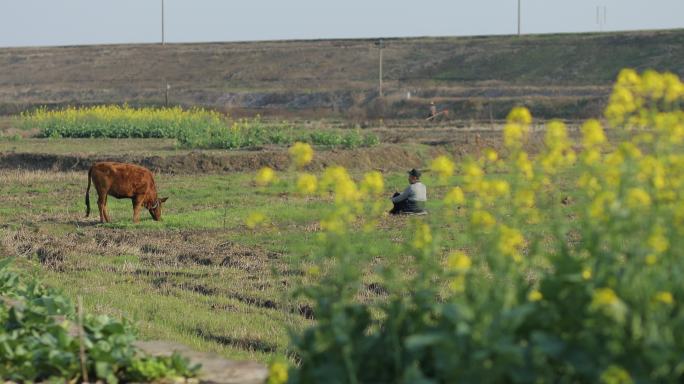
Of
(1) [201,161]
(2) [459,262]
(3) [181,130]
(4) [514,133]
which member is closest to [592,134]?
(4) [514,133]

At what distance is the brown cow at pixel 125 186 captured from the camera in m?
20.4

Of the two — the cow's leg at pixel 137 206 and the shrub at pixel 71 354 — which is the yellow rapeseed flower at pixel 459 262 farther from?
the cow's leg at pixel 137 206

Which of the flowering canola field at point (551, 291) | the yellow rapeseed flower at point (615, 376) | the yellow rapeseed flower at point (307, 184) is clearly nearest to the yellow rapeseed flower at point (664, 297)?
the flowering canola field at point (551, 291)

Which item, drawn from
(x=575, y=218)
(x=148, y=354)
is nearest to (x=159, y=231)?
(x=575, y=218)

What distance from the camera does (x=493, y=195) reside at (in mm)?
5883

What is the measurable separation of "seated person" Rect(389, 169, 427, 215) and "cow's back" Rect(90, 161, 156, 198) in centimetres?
426

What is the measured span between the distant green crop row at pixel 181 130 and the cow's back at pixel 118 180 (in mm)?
13698

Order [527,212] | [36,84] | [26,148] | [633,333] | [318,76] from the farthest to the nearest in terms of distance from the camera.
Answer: [36,84] → [318,76] → [26,148] → [527,212] → [633,333]

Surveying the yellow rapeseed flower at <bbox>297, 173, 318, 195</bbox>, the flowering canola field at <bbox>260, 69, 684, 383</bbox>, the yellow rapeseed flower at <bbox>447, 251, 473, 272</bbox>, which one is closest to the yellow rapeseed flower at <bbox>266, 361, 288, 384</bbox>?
the flowering canola field at <bbox>260, 69, 684, 383</bbox>

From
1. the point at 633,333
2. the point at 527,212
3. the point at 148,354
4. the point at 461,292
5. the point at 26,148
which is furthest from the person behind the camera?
the point at 26,148

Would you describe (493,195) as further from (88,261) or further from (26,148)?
Result: (26,148)

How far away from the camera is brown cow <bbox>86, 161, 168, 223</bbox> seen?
66.8 ft

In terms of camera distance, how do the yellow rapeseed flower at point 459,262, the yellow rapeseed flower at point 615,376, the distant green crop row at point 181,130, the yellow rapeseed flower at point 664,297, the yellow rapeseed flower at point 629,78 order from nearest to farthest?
the yellow rapeseed flower at point 615,376, the yellow rapeseed flower at point 664,297, the yellow rapeseed flower at point 459,262, the yellow rapeseed flower at point 629,78, the distant green crop row at point 181,130

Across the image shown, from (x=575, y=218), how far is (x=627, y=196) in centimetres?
1508
